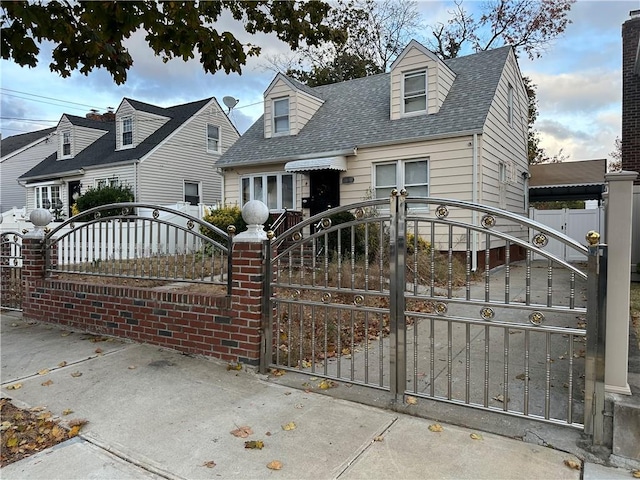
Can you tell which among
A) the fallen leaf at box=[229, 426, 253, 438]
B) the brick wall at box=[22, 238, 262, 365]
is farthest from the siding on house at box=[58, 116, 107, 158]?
the fallen leaf at box=[229, 426, 253, 438]

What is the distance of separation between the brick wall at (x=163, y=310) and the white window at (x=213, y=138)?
52.0 feet

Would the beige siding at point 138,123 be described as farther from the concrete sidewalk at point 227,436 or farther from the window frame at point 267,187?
the concrete sidewalk at point 227,436

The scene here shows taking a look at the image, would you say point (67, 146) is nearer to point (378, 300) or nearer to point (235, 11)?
point (235, 11)

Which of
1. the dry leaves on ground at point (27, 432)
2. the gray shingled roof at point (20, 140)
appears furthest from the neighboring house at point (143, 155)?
the dry leaves on ground at point (27, 432)

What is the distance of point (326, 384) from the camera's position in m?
3.67

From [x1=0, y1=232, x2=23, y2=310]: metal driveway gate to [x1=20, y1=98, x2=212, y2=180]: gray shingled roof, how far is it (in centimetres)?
1156

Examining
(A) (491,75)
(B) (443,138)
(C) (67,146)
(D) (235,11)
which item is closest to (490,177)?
(B) (443,138)

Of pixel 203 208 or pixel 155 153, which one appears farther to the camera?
pixel 155 153

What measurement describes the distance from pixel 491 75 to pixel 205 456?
473 inches

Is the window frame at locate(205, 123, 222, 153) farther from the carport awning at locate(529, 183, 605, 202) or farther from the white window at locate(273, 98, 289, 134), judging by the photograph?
the carport awning at locate(529, 183, 605, 202)

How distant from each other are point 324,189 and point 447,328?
28.9 feet

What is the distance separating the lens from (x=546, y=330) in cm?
271

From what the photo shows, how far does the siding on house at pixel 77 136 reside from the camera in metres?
21.9

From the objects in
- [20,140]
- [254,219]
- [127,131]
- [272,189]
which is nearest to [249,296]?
[254,219]
